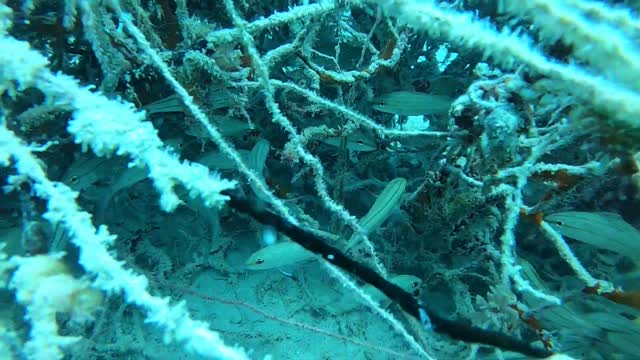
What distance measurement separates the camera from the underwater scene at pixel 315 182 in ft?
3.28

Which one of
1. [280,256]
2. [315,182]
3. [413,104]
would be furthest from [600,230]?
[280,256]

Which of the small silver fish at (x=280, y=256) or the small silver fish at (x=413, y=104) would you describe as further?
the small silver fish at (x=413, y=104)

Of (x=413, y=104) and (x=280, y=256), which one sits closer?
(x=280, y=256)

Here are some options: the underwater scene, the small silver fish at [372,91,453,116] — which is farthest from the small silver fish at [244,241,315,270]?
the small silver fish at [372,91,453,116]

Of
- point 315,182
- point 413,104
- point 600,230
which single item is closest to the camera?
point 600,230

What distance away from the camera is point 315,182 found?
1753 mm

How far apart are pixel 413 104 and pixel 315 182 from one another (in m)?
0.58

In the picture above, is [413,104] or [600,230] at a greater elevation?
[413,104]

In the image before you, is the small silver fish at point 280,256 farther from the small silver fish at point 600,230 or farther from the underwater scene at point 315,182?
the small silver fish at point 600,230

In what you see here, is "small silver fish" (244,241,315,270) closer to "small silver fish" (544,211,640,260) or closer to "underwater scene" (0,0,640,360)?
"underwater scene" (0,0,640,360)

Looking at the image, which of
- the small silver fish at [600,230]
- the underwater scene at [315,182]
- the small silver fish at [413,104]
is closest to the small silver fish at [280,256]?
the underwater scene at [315,182]

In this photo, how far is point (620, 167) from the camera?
132 centimetres

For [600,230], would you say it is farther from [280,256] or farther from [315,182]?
[280,256]

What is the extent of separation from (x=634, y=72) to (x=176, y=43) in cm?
151
